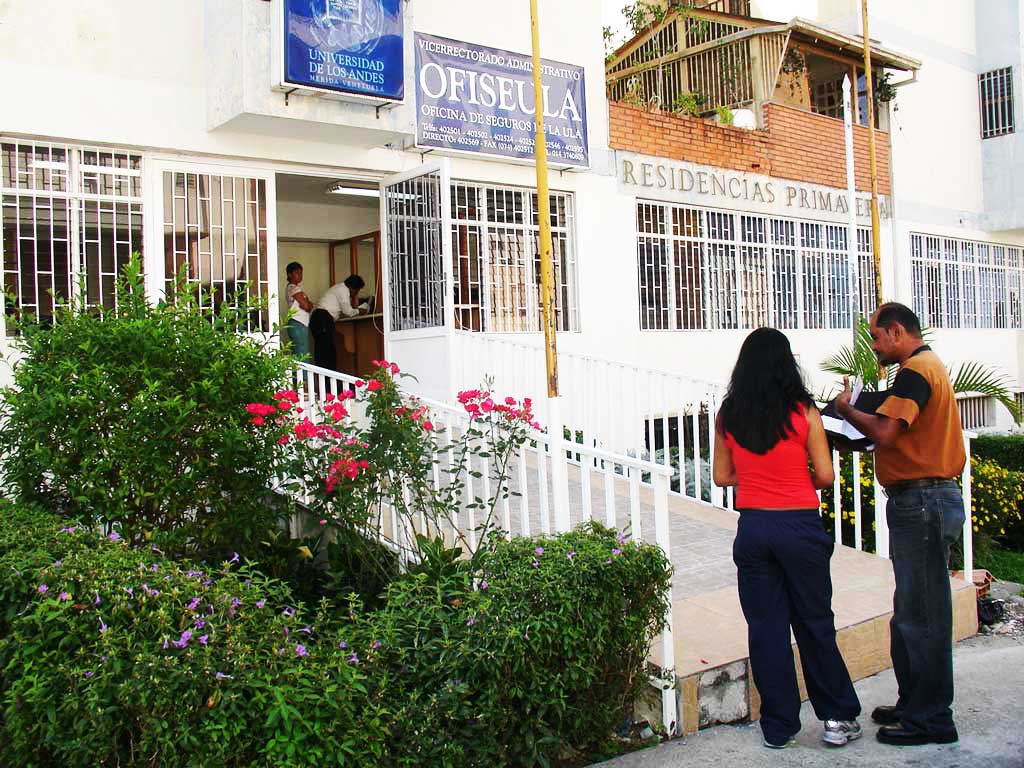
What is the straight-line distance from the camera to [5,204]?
7.16 meters

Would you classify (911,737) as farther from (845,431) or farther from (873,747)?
(845,431)

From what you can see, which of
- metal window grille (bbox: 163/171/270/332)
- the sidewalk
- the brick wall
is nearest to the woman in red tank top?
the sidewalk

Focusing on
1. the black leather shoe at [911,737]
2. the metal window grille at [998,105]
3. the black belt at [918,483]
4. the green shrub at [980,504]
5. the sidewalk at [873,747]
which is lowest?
the sidewalk at [873,747]

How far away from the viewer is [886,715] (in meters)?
4.39

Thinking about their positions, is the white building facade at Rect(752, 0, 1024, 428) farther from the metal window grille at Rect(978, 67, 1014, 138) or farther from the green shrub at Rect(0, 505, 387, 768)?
the green shrub at Rect(0, 505, 387, 768)

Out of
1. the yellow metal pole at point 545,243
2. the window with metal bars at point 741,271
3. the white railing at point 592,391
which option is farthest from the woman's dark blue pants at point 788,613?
the window with metal bars at point 741,271

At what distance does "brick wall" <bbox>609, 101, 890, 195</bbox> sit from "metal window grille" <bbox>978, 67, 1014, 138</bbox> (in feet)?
10.7

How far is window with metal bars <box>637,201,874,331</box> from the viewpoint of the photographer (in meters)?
11.7

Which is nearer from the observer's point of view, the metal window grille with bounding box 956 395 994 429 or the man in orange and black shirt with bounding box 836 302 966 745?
the man in orange and black shirt with bounding box 836 302 966 745

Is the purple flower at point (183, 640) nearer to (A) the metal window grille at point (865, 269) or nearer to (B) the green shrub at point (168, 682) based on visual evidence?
(B) the green shrub at point (168, 682)

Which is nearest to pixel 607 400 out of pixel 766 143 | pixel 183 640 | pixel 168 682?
pixel 766 143

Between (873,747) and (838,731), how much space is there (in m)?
0.18

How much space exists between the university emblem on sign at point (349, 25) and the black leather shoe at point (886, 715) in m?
6.14

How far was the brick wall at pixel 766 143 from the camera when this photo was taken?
11.4m
